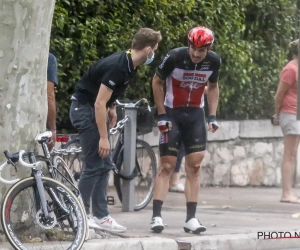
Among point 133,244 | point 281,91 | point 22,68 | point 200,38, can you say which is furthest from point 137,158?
point 22,68

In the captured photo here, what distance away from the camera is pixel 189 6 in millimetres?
11734

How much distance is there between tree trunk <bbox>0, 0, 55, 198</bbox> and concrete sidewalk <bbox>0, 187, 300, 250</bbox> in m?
1.00

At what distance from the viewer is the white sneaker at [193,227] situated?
8.11 m

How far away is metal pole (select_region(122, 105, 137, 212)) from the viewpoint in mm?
9758

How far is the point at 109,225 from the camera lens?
8.13 meters

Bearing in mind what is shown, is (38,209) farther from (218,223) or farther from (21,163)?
(218,223)

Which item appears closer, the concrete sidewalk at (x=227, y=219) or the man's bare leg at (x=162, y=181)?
the concrete sidewalk at (x=227, y=219)

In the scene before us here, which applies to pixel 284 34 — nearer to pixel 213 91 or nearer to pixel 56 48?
pixel 56 48

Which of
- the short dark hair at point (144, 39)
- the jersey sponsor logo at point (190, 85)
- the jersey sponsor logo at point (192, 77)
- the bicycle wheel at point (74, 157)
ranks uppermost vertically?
the short dark hair at point (144, 39)

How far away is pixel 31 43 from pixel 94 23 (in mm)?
3457

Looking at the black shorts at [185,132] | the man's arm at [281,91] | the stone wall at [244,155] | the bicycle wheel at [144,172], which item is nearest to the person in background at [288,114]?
the man's arm at [281,91]

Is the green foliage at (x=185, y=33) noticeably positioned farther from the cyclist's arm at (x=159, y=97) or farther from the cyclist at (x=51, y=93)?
the cyclist's arm at (x=159, y=97)

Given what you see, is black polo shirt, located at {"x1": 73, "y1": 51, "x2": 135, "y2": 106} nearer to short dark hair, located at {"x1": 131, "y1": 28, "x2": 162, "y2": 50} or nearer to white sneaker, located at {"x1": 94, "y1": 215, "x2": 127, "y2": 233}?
short dark hair, located at {"x1": 131, "y1": 28, "x2": 162, "y2": 50}

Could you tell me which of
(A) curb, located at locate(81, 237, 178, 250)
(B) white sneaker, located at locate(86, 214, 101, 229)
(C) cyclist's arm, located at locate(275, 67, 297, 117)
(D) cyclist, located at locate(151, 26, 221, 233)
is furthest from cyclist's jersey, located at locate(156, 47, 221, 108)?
(C) cyclist's arm, located at locate(275, 67, 297, 117)
